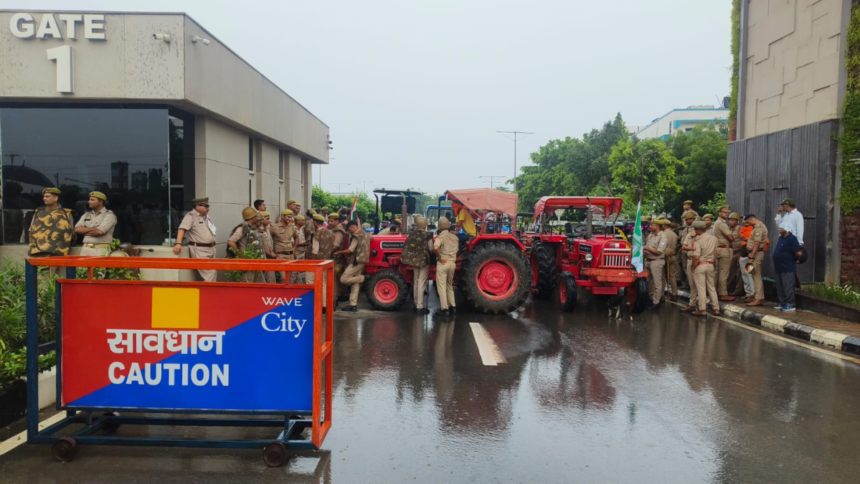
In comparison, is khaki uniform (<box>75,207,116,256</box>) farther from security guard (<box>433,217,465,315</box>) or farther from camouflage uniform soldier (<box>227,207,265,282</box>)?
security guard (<box>433,217,465,315</box>)

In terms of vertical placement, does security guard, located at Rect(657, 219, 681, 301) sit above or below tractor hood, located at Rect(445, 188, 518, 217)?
below

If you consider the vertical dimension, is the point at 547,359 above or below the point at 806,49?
below

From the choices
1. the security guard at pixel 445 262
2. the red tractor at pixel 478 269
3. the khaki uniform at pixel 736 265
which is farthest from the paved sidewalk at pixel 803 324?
the security guard at pixel 445 262

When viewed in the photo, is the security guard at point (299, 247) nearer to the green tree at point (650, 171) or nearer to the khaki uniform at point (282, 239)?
the khaki uniform at point (282, 239)

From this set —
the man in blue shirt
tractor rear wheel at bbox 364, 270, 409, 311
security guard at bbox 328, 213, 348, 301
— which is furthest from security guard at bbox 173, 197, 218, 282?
the man in blue shirt

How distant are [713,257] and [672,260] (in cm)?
235

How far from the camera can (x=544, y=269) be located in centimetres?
1220

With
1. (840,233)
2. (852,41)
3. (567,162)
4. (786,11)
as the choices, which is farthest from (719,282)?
(567,162)

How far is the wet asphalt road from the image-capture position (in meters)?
4.02

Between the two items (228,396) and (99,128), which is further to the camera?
(99,128)

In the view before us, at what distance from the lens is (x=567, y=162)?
48.4m

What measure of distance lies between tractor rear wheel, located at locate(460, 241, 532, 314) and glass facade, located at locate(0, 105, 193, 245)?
5655 millimetres

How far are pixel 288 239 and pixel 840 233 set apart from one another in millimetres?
10160

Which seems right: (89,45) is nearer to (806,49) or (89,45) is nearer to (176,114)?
(176,114)
